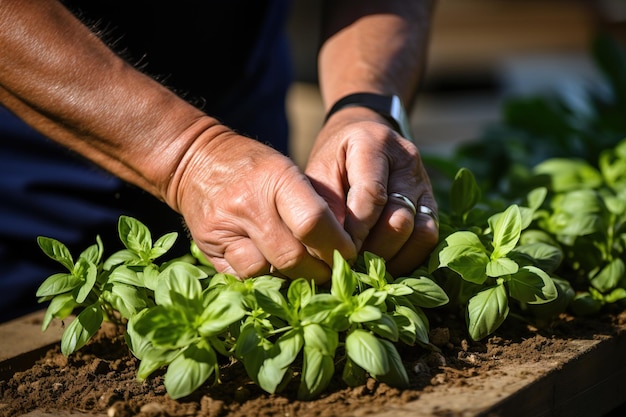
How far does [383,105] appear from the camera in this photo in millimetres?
1403

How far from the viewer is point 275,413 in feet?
3.01

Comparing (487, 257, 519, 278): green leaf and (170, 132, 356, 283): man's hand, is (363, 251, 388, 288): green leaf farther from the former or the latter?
(487, 257, 519, 278): green leaf

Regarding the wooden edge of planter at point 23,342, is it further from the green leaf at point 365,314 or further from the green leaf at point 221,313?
the green leaf at point 365,314

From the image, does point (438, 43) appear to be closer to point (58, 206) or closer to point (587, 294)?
point (58, 206)

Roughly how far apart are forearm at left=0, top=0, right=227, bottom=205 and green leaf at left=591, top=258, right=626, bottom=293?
2.23 feet

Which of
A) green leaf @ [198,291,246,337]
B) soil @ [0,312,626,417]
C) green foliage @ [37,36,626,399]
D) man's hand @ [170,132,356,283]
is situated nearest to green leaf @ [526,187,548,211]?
green foliage @ [37,36,626,399]

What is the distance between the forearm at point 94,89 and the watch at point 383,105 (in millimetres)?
368

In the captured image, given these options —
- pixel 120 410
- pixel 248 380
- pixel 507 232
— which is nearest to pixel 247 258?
pixel 248 380

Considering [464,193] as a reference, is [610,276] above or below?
below

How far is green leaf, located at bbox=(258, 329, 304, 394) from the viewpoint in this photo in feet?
2.97

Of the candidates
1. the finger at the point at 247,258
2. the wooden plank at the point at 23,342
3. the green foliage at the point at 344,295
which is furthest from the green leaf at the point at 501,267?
the wooden plank at the point at 23,342

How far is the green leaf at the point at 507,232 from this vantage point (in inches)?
42.1

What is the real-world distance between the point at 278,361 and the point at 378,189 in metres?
0.32

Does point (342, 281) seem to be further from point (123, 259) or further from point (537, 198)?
point (537, 198)
